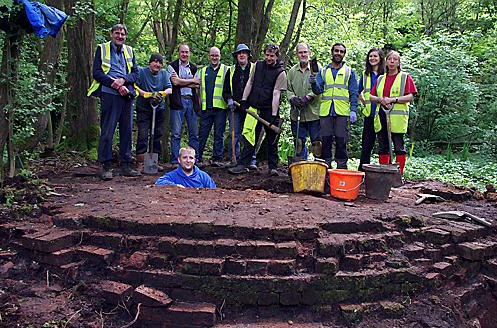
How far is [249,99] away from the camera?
7.13 m

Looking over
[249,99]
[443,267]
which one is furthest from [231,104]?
[443,267]

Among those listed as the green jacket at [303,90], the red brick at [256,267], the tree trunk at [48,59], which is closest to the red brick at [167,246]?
the red brick at [256,267]

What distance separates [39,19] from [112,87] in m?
1.42

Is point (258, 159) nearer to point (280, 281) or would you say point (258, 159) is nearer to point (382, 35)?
point (280, 281)

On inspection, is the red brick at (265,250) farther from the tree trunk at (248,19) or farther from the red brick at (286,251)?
the tree trunk at (248,19)

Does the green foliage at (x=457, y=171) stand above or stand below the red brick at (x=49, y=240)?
above

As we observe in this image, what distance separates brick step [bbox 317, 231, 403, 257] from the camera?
3.89 metres

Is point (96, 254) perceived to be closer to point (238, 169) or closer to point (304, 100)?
point (238, 169)

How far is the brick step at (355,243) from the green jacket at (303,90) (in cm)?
297

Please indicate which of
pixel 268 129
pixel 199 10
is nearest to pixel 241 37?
pixel 268 129

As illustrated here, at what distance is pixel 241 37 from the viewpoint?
8.33 metres

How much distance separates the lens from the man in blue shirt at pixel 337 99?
6504 millimetres

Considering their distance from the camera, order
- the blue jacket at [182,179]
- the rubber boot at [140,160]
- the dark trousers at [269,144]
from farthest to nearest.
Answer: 1. the rubber boot at [140,160]
2. the dark trousers at [269,144]
3. the blue jacket at [182,179]

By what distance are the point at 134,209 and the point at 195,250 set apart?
101 cm
